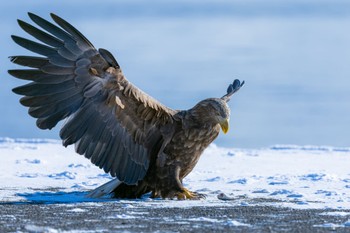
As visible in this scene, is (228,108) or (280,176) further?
(280,176)

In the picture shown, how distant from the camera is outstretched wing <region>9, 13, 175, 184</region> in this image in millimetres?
8336

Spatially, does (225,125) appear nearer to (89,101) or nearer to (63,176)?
(89,101)

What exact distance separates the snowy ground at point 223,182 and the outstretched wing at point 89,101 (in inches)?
18.7

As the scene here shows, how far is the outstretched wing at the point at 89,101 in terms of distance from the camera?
27.3 feet

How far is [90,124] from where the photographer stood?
8.59 meters

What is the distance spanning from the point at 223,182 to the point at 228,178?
594 millimetres

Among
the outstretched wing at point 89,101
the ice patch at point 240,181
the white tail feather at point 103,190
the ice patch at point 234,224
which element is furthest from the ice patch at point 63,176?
the ice patch at point 234,224

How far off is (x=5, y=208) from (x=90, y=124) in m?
1.33

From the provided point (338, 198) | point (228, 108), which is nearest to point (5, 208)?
point (228, 108)

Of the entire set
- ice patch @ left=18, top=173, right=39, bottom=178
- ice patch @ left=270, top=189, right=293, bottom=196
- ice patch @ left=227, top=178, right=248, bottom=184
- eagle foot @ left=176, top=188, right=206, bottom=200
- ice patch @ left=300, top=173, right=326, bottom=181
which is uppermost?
ice patch @ left=300, top=173, right=326, bottom=181

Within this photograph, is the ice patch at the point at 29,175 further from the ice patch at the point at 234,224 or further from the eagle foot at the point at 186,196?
the ice patch at the point at 234,224

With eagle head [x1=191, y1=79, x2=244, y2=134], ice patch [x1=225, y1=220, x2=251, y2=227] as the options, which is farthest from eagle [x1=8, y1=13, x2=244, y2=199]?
ice patch [x1=225, y1=220, x2=251, y2=227]

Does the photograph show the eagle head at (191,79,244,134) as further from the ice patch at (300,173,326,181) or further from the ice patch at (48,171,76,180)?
the ice patch at (48,171,76,180)

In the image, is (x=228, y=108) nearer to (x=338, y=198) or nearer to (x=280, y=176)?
(x=338, y=198)
